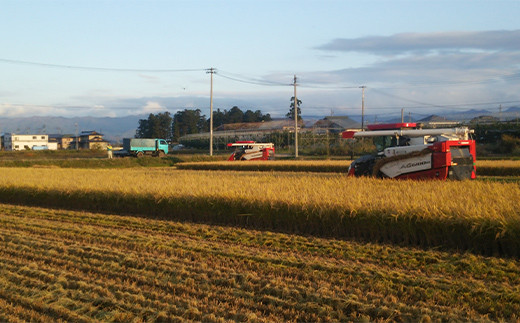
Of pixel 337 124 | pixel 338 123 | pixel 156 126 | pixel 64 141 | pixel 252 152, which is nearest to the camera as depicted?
pixel 252 152

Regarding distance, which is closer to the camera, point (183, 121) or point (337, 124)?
point (337, 124)

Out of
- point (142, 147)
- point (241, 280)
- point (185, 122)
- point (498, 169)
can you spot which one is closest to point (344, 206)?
point (241, 280)

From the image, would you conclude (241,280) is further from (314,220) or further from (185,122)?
(185,122)

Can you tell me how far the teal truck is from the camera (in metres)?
51.4

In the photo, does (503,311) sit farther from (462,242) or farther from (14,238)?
(14,238)

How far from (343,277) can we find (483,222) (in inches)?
110

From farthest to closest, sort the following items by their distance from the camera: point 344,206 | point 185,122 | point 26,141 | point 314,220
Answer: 1. point 26,141
2. point 185,122
3. point 314,220
4. point 344,206

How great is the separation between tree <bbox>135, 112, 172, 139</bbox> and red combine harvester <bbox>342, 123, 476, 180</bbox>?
83.3m

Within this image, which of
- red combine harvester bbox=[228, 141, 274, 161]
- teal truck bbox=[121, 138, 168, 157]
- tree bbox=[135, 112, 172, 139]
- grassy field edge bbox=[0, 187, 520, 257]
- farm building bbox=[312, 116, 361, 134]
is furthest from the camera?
tree bbox=[135, 112, 172, 139]

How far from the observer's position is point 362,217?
9.07 meters

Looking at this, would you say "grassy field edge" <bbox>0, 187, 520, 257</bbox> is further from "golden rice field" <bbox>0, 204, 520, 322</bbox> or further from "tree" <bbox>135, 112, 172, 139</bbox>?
"tree" <bbox>135, 112, 172, 139</bbox>

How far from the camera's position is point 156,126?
318ft

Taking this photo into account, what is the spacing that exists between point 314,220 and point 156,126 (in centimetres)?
9055

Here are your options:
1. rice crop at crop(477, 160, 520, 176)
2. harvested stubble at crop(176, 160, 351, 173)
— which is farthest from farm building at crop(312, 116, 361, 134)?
rice crop at crop(477, 160, 520, 176)
